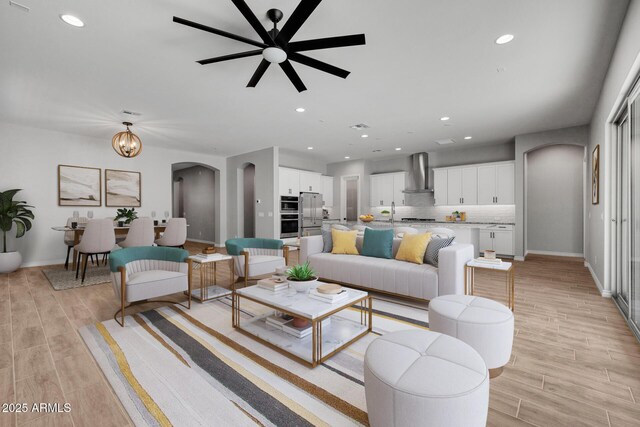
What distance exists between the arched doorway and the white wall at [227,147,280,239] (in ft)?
1.74

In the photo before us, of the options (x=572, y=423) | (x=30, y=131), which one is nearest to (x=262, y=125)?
(x=30, y=131)

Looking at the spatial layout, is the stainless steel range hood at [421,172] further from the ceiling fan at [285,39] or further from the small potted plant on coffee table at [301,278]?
the small potted plant on coffee table at [301,278]

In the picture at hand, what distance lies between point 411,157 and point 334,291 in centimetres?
714

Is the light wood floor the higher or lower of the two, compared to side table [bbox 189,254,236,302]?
lower

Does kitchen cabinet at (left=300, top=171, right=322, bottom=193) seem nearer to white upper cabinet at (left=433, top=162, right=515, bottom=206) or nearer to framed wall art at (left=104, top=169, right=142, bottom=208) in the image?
white upper cabinet at (left=433, top=162, right=515, bottom=206)

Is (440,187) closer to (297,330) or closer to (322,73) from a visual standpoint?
(322,73)

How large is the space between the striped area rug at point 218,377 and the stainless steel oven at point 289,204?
5.02 m

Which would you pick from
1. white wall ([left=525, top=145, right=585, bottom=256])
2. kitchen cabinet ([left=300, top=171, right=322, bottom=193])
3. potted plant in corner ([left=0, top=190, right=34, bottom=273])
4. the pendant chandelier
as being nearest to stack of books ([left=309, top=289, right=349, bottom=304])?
the pendant chandelier

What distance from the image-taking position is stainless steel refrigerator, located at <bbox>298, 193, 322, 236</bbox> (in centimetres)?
826

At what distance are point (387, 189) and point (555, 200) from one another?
4.05 meters

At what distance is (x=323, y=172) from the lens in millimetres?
9789

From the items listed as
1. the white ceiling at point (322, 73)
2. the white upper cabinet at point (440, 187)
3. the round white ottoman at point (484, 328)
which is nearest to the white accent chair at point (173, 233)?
the white ceiling at point (322, 73)

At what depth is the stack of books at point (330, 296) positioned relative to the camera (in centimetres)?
226

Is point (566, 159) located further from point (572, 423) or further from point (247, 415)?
point (247, 415)
